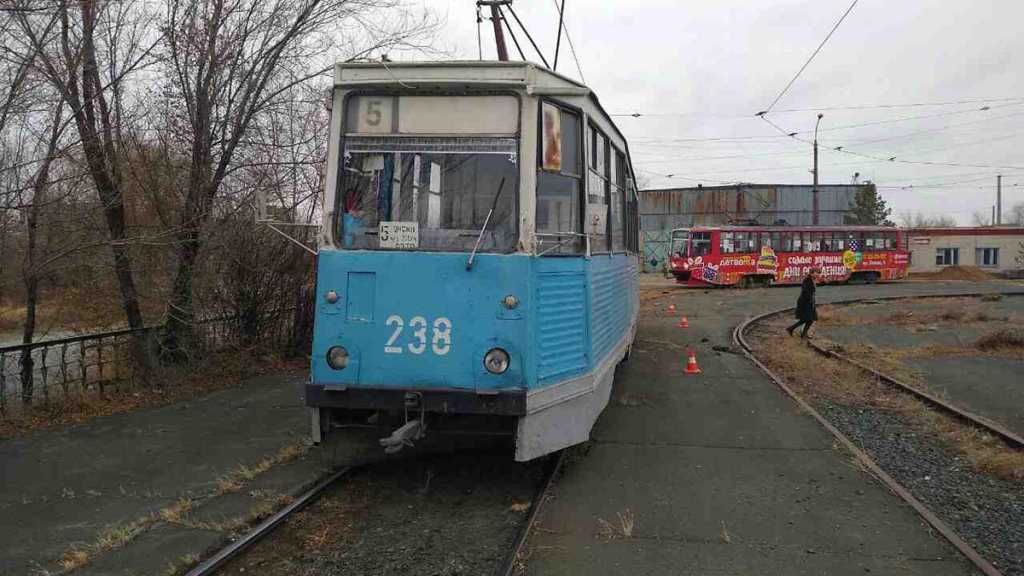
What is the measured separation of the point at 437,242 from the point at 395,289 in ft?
1.54

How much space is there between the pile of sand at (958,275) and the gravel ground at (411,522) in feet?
161

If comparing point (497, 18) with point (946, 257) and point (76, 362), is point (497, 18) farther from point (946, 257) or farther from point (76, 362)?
point (946, 257)

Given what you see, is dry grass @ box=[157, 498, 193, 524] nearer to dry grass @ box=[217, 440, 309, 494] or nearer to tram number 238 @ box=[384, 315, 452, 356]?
dry grass @ box=[217, 440, 309, 494]

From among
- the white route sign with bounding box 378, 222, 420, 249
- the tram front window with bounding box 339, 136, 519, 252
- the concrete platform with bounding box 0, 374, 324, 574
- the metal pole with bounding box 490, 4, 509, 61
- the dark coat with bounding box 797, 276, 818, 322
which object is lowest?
the concrete platform with bounding box 0, 374, 324, 574

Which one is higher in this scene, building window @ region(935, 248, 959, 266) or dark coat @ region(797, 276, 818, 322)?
building window @ region(935, 248, 959, 266)

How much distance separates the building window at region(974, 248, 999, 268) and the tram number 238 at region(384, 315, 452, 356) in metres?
61.6

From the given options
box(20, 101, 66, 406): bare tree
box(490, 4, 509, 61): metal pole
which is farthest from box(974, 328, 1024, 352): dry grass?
box(20, 101, 66, 406): bare tree

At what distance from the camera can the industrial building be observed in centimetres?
6050

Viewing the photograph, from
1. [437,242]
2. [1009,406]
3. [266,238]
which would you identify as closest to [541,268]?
[437,242]

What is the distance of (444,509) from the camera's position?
557 centimetres

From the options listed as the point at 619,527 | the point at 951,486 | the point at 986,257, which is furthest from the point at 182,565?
the point at 986,257

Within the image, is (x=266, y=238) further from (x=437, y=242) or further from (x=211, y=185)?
(x=437, y=242)

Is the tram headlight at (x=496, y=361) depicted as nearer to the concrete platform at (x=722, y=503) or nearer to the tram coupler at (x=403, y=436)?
the tram coupler at (x=403, y=436)

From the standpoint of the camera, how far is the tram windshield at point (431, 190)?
5.52 meters
